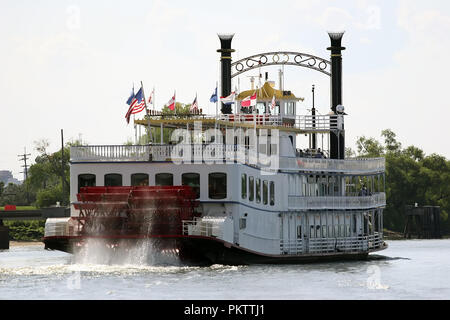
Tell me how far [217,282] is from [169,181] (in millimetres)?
6275

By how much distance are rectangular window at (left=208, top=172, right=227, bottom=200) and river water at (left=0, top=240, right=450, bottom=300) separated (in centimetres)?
254

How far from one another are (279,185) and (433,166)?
→ 179 feet

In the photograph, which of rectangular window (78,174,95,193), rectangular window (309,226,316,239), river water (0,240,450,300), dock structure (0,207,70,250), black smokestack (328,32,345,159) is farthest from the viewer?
dock structure (0,207,70,250)

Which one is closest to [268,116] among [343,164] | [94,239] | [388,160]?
[343,164]

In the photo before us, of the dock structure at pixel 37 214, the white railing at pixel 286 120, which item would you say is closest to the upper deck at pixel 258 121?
the white railing at pixel 286 120

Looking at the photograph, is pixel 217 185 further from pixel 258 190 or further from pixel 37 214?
pixel 37 214

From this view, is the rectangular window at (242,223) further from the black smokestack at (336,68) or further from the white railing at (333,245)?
the black smokestack at (336,68)

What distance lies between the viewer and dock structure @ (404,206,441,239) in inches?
3302

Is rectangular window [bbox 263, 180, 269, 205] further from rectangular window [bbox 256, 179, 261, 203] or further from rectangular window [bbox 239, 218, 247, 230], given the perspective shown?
rectangular window [bbox 239, 218, 247, 230]

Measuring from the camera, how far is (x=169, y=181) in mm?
38094

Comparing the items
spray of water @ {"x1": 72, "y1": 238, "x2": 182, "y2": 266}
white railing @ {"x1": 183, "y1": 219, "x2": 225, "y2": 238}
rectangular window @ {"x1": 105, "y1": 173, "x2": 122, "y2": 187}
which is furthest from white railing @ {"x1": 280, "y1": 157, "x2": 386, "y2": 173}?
spray of water @ {"x1": 72, "y1": 238, "x2": 182, "y2": 266}

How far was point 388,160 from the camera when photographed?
3573 inches

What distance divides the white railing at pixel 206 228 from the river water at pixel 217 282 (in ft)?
3.90
